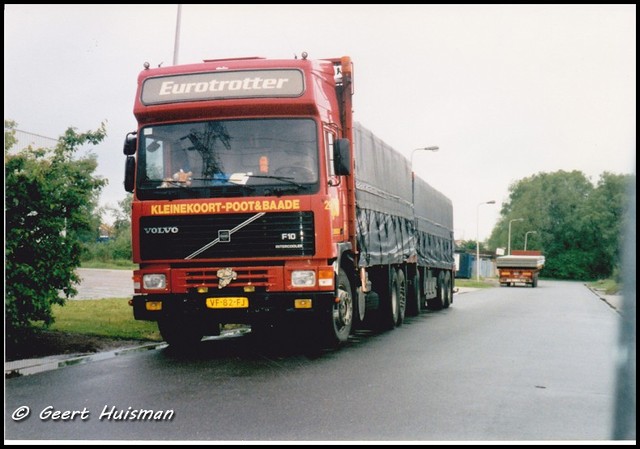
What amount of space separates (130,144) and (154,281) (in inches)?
76.9

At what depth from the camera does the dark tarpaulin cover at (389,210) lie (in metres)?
11.8

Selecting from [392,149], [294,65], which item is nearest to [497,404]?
[294,65]

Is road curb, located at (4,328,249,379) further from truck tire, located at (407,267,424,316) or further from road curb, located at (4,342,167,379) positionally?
truck tire, located at (407,267,424,316)

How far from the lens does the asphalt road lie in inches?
209

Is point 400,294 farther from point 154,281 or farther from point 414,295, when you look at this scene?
point 154,281

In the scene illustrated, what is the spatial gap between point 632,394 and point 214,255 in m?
7.18

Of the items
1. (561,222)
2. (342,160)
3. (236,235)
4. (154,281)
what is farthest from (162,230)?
(561,222)

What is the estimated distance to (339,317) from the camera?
403 inches

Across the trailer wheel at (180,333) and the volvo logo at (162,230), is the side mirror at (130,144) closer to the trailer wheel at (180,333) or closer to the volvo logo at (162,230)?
the volvo logo at (162,230)

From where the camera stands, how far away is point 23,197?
30.0 ft

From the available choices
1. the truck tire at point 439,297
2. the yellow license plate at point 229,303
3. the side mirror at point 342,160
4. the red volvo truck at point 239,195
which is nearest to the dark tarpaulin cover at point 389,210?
the truck tire at point 439,297

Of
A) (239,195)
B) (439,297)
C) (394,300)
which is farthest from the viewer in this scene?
(439,297)

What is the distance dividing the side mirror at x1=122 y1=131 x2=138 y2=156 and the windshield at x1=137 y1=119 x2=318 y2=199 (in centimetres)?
21

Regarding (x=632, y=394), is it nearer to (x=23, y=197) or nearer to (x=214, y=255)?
(x=214, y=255)
